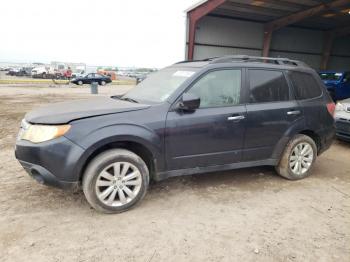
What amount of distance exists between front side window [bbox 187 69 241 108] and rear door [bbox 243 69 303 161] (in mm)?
203

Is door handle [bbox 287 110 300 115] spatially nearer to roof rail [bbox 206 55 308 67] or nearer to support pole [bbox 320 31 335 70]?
roof rail [bbox 206 55 308 67]

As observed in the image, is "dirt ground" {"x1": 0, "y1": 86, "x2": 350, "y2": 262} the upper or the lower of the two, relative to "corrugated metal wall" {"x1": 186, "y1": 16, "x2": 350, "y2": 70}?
lower

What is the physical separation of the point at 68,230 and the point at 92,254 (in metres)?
0.50

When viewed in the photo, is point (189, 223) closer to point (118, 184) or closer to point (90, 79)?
point (118, 184)

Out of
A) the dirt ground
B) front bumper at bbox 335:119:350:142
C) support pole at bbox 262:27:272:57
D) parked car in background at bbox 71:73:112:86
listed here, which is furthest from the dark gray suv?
parked car in background at bbox 71:73:112:86

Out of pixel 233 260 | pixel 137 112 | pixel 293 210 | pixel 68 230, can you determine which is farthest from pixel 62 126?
pixel 293 210

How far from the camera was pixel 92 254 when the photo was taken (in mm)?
2588

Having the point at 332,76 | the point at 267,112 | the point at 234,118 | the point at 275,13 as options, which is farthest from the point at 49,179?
the point at 275,13

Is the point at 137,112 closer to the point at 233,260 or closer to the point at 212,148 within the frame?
the point at 212,148

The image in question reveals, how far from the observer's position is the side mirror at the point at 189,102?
3389 millimetres

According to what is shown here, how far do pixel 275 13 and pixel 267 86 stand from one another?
12539 mm

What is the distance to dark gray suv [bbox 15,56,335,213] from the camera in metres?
3.10

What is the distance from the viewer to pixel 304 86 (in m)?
4.51

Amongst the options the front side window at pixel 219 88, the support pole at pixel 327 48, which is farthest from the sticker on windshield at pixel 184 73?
the support pole at pixel 327 48
